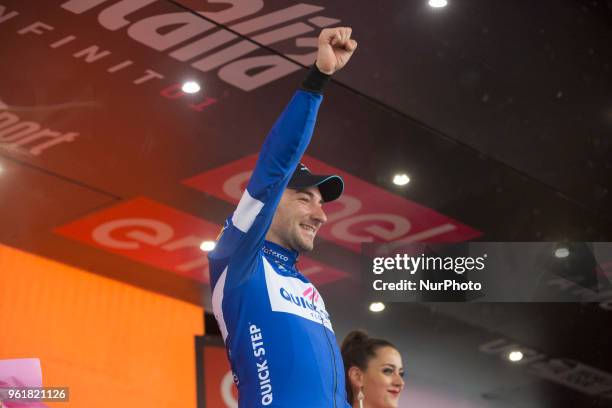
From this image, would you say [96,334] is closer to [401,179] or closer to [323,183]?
[401,179]

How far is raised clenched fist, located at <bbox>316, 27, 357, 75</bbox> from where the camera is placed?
8.58ft

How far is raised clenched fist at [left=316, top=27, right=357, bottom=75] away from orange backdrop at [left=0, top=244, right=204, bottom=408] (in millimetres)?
4447

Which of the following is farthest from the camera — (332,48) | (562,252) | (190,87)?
(562,252)

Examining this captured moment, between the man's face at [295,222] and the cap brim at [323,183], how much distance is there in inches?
1.4

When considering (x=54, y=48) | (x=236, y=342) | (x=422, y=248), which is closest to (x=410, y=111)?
(x=422, y=248)

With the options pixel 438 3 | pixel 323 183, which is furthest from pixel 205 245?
pixel 323 183

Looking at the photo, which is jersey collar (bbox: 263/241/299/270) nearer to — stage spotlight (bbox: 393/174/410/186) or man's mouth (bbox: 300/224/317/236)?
man's mouth (bbox: 300/224/317/236)

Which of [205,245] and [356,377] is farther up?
[205,245]

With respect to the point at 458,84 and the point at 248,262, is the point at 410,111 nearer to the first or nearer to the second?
the point at 458,84

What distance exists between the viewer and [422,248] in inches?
270

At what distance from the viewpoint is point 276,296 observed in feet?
9.11

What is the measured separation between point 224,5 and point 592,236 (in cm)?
346

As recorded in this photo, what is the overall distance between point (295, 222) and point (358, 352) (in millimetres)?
1473

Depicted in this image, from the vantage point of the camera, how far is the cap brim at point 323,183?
120 inches
